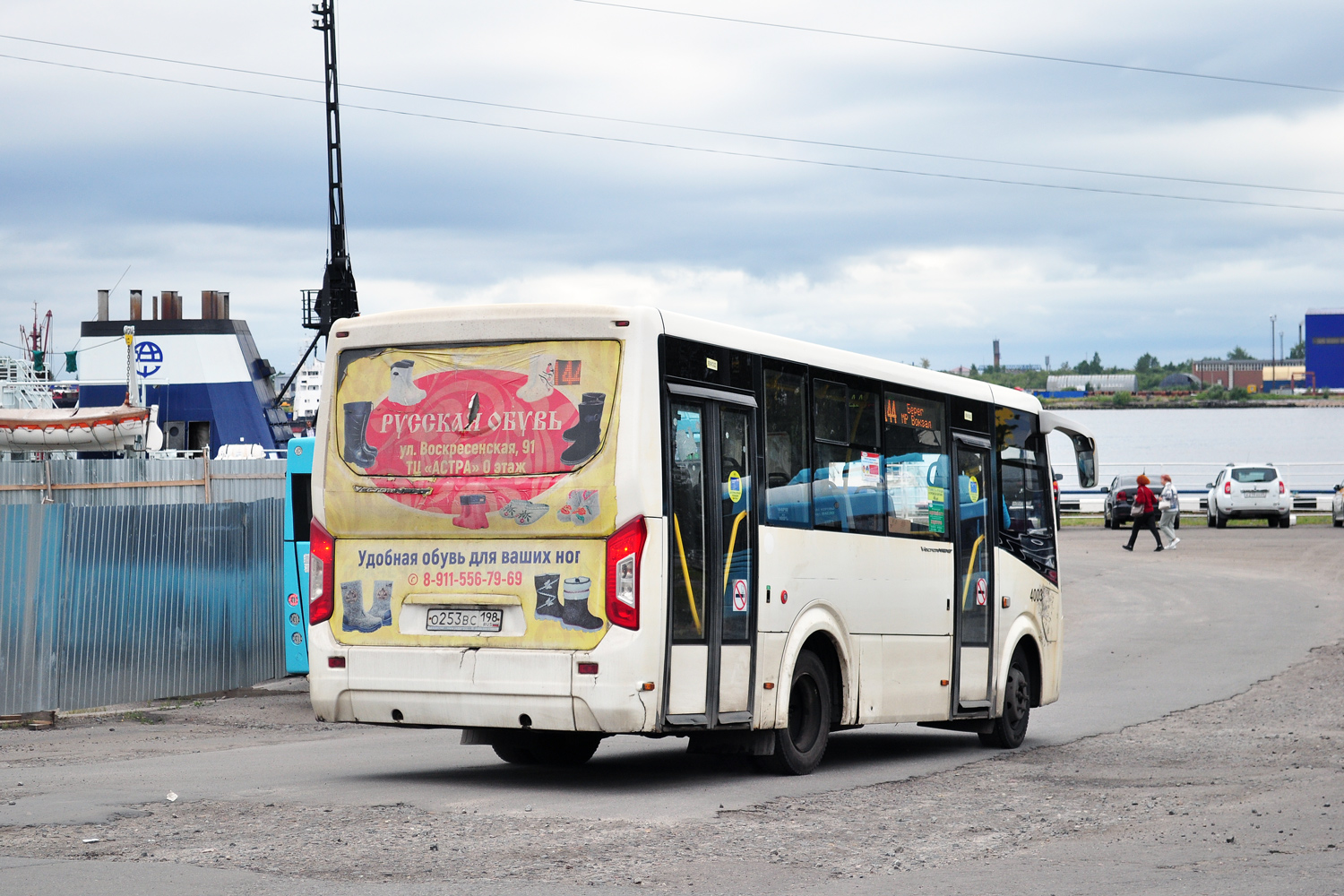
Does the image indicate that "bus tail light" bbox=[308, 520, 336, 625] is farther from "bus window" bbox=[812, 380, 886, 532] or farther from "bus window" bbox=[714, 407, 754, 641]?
"bus window" bbox=[812, 380, 886, 532]

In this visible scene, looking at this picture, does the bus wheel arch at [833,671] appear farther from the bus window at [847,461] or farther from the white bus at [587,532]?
the bus window at [847,461]

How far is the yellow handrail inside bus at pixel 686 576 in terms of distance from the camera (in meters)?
9.29

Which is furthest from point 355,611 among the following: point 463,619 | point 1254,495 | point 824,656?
point 1254,495

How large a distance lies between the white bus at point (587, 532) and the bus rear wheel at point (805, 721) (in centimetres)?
2

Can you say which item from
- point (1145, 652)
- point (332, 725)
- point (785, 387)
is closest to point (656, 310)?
point (785, 387)

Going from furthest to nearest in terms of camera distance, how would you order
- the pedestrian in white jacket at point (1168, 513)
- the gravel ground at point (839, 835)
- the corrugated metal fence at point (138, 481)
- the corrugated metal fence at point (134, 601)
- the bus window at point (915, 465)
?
the pedestrian in white jacket at point (1168, 513), the corrugated metal fence at point (138, 481), the corrugated metal fence at point (134, 601), the bus window at point (915, 465), the gravel ground at point (839, 835)

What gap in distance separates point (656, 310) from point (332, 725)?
7.02 m

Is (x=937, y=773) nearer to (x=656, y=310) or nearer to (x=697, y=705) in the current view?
(x=697, y=705)

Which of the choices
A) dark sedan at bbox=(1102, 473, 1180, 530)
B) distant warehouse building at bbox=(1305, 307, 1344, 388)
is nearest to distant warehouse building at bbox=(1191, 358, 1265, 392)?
distant warehouse building at bbox=(1305, 307, 1344, 388)

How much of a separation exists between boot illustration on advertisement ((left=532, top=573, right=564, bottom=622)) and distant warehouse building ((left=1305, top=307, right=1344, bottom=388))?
354 feet

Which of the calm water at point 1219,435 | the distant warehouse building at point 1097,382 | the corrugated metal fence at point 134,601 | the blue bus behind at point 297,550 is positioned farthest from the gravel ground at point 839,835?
the distant warehouse building at point 1097,382

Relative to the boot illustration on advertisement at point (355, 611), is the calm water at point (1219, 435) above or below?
above

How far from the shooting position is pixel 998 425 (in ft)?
44.9

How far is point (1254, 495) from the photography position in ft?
144
